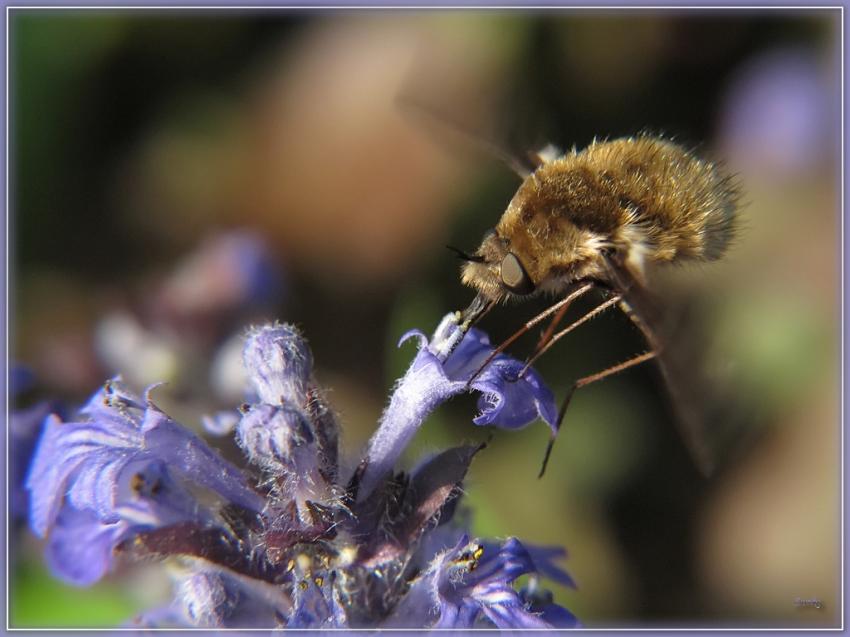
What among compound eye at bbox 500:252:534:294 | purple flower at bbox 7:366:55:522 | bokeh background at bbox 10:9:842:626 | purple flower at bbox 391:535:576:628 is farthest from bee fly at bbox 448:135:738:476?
bokeh background at bbox 10:9:842:626

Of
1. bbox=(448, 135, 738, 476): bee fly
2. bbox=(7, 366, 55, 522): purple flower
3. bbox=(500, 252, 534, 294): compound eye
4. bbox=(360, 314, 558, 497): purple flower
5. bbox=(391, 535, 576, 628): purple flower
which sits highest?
bbox=(448, 135, 738, 476): bee fly

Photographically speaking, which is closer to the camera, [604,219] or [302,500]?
[302,500]

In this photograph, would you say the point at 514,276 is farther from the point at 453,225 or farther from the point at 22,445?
the point at 453,225

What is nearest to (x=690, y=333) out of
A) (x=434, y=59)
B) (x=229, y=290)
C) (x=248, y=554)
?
(x=248, y=554)

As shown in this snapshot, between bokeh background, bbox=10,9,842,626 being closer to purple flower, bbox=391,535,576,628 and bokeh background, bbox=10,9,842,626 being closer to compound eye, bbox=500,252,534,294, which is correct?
compound eye, bbox=500,252,534,294

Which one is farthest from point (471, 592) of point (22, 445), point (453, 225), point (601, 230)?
point (453, 225)

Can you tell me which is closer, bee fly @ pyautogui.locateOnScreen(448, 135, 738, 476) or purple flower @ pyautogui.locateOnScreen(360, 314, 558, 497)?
purple flower @ pyautogui.locateOnScreen(360, 314, 558, 497)
